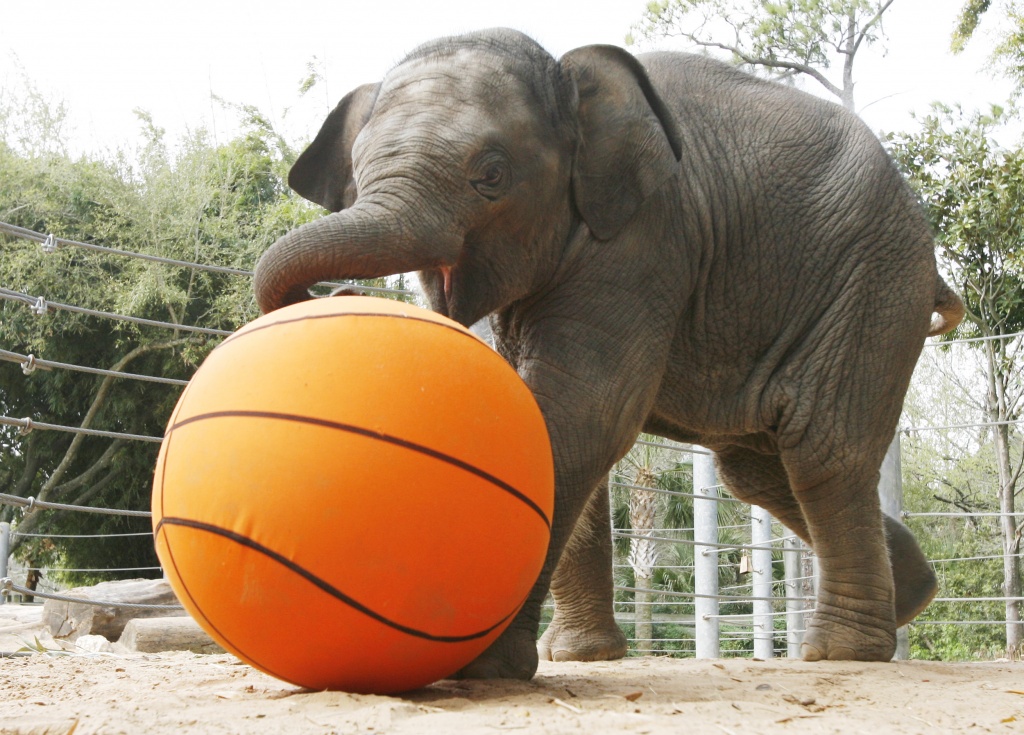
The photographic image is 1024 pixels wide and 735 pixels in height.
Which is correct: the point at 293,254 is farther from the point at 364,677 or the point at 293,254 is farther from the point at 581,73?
the point at 581,73

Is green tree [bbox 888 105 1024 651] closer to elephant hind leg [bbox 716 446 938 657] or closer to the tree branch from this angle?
the tree branch

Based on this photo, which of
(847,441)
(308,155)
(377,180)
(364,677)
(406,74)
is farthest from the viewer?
(847,441)

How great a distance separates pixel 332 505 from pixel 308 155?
200 cm

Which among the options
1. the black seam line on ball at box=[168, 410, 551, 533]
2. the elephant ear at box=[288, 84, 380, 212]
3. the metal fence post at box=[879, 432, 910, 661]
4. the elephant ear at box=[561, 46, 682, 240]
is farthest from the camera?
the metal fence post at box=[879, 432, 910, 661]

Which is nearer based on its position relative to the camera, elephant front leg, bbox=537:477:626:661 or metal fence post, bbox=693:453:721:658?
elephant front leg, bbox=537:477:626:661

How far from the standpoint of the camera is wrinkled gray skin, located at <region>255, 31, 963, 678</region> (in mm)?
3105

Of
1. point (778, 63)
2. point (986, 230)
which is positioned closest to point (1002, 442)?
point (986, 230)

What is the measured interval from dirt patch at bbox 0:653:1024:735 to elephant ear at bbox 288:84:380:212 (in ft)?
5.35

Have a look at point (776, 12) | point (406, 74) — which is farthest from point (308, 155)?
point (776, 12)

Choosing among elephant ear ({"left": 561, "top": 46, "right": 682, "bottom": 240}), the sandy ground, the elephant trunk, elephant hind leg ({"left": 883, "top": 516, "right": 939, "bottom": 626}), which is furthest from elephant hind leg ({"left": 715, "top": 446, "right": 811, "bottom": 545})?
the elephant trunk

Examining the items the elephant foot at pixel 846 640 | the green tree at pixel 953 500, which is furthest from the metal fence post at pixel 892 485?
the green tree at pixel 953 500

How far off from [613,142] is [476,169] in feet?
2.10

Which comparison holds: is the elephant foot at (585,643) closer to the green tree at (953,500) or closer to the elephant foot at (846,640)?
the elephant foot at (846,640)

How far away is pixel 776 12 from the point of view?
18922 mm
